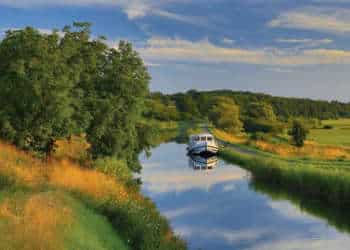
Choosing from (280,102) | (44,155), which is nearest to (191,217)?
(44,155)

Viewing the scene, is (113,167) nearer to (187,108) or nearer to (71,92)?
(71,92)

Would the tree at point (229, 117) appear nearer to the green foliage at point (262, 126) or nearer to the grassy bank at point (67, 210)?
the green foliage at point (262, 126)

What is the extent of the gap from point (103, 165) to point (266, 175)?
49.2 feet

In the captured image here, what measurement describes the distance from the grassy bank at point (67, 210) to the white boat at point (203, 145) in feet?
123

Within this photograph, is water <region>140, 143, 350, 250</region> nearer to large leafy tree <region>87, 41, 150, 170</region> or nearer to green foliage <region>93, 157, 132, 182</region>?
green foliage <region>93, 157, 132, 182</region>

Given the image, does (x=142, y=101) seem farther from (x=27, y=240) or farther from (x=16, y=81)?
(x=27, y=240)

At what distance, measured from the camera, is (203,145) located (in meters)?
59.2

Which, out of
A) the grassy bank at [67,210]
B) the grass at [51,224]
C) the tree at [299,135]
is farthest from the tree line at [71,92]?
the tree at [299,135]

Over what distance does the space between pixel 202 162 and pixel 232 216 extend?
2823 centimetres

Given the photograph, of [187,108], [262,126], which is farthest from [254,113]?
[187,108]

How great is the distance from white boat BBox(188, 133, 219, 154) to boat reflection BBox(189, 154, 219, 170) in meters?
0.73

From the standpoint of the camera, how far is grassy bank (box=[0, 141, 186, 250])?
10.3 metres

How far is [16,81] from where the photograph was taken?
69.2 ft

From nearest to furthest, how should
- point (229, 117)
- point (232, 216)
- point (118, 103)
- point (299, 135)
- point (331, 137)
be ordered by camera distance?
point (118, 103), point (232, 216), point (299, 135), point (331, 137), point (229, 117)
